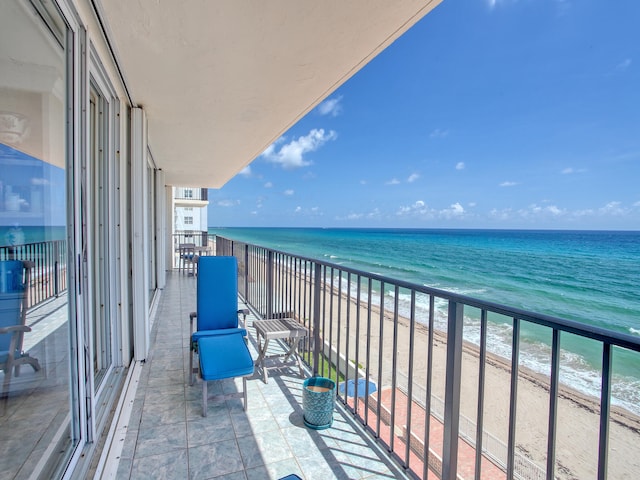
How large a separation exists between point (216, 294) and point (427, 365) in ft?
6.69

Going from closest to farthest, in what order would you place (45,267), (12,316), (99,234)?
(12,316) → (45,267) → (99,234)

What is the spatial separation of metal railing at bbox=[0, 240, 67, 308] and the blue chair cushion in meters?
1.08

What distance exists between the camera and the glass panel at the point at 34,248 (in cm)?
109

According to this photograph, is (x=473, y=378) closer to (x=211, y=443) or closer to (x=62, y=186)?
(x=211, y=443)

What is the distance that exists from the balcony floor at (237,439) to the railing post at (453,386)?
16.2 inches

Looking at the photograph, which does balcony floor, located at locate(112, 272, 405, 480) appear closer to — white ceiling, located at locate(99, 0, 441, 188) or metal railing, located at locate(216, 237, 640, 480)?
metal railing, located at locate(216, 237, 640, 480)

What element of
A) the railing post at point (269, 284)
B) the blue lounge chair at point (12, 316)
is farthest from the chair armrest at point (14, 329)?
the railing post at point (269, 284)

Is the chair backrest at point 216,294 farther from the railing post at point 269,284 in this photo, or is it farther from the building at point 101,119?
the railing post at point 269,284

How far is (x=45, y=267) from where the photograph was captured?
1.35 m

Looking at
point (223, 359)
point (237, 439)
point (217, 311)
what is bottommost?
point (237, 439)

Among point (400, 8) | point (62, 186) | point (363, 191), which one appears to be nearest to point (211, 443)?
point (62, 186)

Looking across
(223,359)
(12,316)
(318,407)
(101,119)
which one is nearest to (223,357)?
(223,359)

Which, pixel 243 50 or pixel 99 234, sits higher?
pixel 243 50

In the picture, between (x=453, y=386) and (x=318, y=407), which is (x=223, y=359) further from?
(x=453, y=386)
